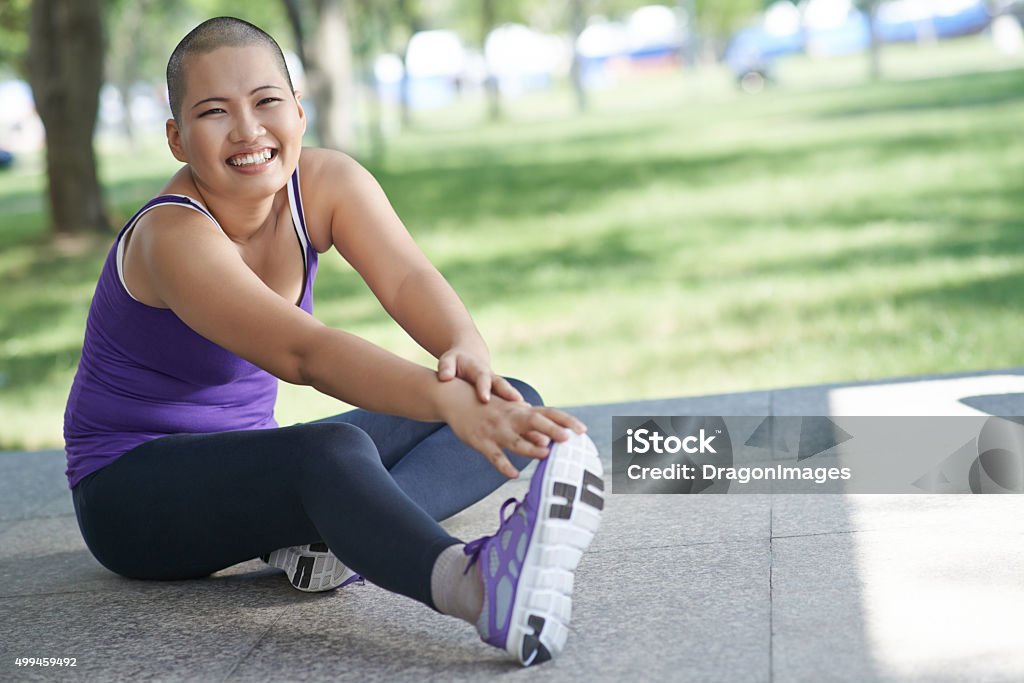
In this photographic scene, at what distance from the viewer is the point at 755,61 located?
45.8 meters

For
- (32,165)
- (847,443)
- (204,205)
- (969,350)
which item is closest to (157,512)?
(204,205)

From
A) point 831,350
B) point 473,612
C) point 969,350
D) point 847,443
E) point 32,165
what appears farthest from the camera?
point 32,165

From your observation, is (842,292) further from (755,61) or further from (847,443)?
(755,61)

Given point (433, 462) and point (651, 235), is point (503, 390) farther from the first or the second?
point (651, 235)

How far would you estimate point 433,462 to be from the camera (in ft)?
11.0

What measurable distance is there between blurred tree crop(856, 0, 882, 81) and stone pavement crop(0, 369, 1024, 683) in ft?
→ 117

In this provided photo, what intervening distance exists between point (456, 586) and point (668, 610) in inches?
22.5

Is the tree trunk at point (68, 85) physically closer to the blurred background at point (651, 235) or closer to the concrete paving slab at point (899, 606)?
the blurred background at point (651, 235)

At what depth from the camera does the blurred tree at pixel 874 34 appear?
40.2 m

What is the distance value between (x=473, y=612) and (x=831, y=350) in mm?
5042

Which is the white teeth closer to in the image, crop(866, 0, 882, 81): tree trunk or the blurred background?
the blurred background

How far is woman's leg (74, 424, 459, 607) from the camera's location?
2582 mm

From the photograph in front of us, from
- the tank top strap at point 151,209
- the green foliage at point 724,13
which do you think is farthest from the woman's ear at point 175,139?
the green foliage at point 724,13

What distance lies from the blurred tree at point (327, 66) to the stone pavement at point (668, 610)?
1669 centimetres
